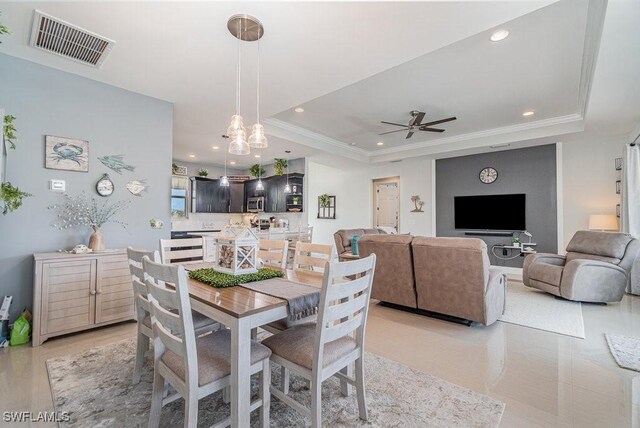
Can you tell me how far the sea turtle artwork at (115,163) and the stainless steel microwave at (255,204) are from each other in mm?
4341

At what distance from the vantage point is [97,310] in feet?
9.65

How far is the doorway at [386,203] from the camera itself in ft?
26.5

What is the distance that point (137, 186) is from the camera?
3510 millimetres

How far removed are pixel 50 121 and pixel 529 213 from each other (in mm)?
7880

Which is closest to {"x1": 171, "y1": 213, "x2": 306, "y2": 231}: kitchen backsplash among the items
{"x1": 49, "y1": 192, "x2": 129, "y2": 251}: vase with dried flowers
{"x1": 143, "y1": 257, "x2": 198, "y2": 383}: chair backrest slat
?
{"x1": 49, "y1": 192, "x2": 129, "y2": 251}: vase with dried flowers

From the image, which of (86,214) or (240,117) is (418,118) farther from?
(86,214)

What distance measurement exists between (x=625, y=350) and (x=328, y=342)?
9.65 feet

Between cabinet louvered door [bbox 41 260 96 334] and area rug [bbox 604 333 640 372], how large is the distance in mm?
4853

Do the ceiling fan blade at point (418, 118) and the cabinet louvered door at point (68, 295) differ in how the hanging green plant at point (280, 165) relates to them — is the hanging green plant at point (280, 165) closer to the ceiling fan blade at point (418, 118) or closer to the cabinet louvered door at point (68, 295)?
the ceiling fan blade at point (418, 118)

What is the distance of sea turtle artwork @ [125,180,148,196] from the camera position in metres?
3.45

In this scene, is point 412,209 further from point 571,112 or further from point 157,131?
point 157,131

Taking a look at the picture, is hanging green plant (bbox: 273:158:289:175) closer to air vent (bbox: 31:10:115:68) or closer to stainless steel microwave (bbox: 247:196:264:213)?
stainless steel microwave (bbox: 247:196:264:213)

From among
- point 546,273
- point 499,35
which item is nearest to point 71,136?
point 499,35

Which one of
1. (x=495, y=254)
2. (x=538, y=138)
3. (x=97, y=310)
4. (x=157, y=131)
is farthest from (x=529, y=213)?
(x=97, y=310)
